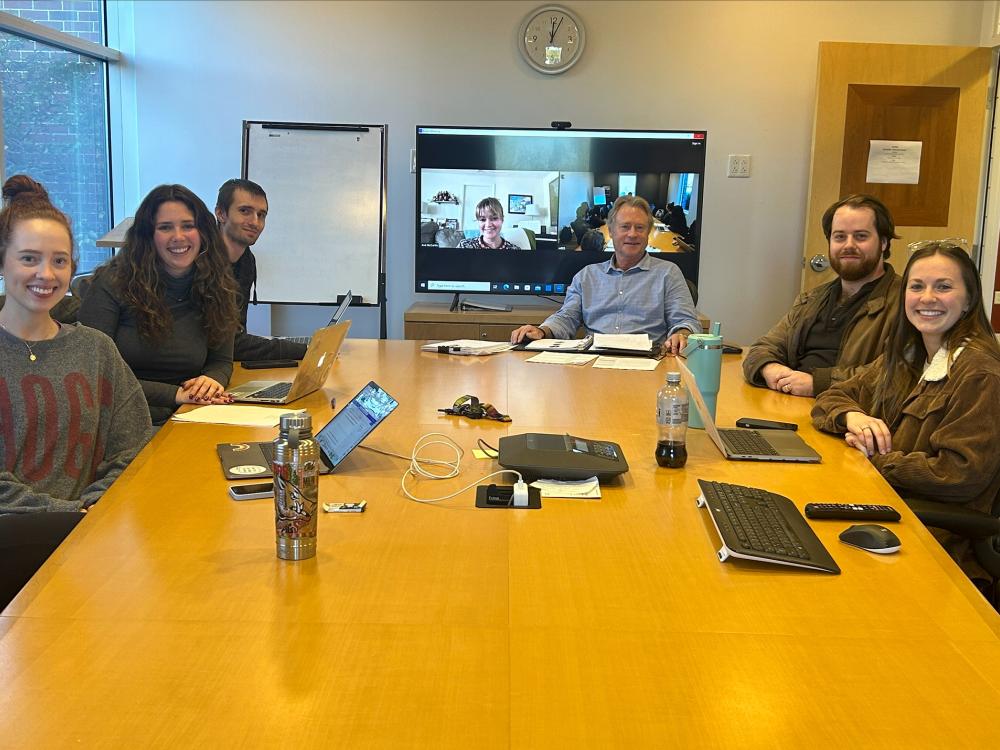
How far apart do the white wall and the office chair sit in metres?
3.29

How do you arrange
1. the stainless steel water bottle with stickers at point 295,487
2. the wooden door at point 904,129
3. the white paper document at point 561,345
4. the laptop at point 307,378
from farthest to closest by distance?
1. the wooden door at point 904,129
2. the white paper document at point 561,345
3. the laptop at point 307,378
4. the stainless steel water bottle with stickers at point 295,487

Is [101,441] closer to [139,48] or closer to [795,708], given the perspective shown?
[795,708]

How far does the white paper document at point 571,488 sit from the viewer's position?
5.92 feet

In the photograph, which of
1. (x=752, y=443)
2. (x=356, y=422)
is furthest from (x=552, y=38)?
(x=356, y=422)

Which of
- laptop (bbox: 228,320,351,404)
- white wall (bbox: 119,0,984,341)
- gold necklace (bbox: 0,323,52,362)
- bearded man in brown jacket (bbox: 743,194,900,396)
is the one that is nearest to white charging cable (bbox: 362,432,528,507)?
laptop (bbox: 228,320,351,404)

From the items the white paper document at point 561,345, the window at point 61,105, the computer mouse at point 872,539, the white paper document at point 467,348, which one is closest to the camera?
the computer mouse at point 872,539

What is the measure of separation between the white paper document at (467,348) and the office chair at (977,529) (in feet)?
5.78

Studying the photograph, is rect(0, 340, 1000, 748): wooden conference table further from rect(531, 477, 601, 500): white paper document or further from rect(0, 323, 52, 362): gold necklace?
rect(0, 323, 52, 362): gold necklace

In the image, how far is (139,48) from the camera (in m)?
4.96

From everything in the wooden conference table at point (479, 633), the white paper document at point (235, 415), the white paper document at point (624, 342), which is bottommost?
the wooden conference table at point (479, 633)

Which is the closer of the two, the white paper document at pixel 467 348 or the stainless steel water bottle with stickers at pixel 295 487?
the stainless steel water bottle with stickers at pixel 295 487

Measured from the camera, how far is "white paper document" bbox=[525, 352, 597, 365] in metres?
3.29

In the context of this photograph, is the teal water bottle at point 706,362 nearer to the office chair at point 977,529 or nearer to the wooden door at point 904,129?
the office chair at point 977,529

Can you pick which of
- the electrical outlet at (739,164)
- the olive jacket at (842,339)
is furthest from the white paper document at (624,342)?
the electrical outlet at (739,164)
